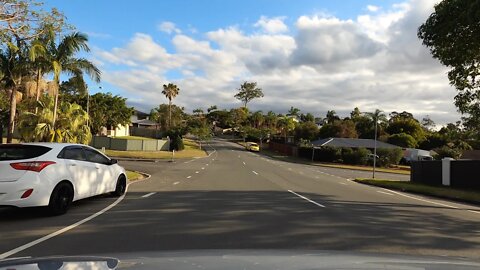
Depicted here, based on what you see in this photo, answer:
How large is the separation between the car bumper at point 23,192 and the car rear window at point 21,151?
643 millimetres

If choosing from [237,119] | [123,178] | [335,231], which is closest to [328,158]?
[123,178]

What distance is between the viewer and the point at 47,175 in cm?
999

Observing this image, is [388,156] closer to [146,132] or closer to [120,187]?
[120,187]

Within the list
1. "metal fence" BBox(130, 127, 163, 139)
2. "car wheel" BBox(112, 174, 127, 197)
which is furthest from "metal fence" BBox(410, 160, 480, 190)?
"metal fence" BBox(130, 127, 163, 139)

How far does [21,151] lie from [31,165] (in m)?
0.74

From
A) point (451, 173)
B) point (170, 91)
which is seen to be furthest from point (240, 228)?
point (170, 91)

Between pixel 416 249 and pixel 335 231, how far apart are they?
1693mm

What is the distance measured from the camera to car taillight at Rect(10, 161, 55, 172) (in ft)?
31.6

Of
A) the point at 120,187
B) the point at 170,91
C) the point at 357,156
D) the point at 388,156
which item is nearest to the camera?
the point at 120,187

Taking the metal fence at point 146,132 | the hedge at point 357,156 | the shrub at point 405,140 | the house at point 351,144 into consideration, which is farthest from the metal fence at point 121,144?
the shrub at point 405,140

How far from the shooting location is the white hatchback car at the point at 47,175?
31.2ft

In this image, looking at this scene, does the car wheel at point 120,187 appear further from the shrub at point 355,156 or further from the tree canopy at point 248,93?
the tree canopy at point 248,93

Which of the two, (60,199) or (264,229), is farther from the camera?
(60,199)

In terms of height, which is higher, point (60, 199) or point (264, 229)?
point (60, 199)
